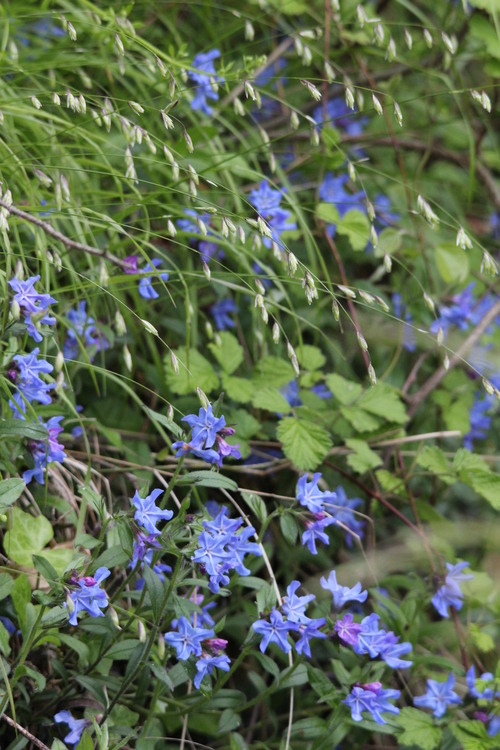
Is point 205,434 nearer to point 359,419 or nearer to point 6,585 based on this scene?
point 6,585

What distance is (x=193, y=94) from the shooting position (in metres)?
2.13

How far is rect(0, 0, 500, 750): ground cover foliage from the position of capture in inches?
55.6

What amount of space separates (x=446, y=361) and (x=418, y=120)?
5.09ft

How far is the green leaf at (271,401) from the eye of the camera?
6.00 feet

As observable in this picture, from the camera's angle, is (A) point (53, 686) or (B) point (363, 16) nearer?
(A) point (53, 686)

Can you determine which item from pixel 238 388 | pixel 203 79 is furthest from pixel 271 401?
pixel 203 79

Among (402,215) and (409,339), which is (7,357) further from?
(402,215)

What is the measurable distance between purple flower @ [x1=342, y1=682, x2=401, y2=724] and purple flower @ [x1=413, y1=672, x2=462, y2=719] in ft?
0.63

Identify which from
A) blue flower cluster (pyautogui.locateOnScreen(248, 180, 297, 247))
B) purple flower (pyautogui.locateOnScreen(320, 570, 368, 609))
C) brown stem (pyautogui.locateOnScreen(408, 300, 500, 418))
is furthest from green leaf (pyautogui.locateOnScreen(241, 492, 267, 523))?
brown stem (pyautogui.locateOnScreen(408, 300, 500, 418))

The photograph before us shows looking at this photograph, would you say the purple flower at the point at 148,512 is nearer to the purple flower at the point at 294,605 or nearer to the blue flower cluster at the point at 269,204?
the purple flower at the point at 294,605

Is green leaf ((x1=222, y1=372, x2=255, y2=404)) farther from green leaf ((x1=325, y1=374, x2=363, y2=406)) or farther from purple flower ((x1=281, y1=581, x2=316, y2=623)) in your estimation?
purple flower ((x1=281, y1=581, x2=316, y2=623))

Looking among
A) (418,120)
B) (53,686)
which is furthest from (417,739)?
(418,120)

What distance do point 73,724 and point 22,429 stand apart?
458 mm

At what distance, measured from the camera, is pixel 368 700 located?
1.48 m
